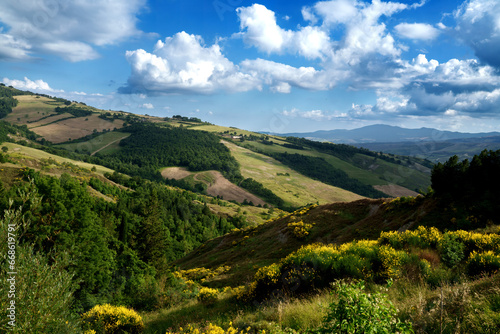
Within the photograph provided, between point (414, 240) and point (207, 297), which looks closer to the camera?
point (414, 240)

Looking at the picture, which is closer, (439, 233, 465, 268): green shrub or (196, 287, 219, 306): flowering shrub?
(439, 233, 465, 268): green shrub

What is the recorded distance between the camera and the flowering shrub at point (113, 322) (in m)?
12.2

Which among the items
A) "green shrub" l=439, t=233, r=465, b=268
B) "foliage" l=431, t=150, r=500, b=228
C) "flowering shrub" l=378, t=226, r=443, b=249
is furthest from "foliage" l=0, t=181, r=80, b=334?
"foliage" l=431, t=150, r=500, b=228

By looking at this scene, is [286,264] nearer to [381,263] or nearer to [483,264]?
[381,263]

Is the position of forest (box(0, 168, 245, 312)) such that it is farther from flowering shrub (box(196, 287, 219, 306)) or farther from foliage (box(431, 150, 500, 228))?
foliage (box(431, 150, 500, 228))

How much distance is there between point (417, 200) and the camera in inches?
1069

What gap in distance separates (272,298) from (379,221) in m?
20.3

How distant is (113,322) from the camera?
41.0 ft

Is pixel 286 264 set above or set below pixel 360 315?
below

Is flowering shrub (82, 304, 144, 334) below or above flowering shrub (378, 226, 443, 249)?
below

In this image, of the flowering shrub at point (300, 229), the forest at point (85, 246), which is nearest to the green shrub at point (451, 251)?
the forest at point (85, 246)

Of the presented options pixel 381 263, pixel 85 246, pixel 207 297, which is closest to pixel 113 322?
pixel 207 297

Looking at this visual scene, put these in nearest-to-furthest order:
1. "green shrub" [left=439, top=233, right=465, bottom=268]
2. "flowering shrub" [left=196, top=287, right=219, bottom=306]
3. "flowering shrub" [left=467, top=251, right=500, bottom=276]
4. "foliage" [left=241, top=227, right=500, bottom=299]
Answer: "flowering shrub" [left=467, top=251, right=500, bottom=276] → "foliage" [left=241, top=227, right=500, bottom=299] → "green shrub" [left=439, top=233, right=465, bottom=268] → "flowering shrub" [left=196, top=287, right=219, bottom=306]

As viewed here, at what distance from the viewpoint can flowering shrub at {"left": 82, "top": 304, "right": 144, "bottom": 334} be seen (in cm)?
1222
